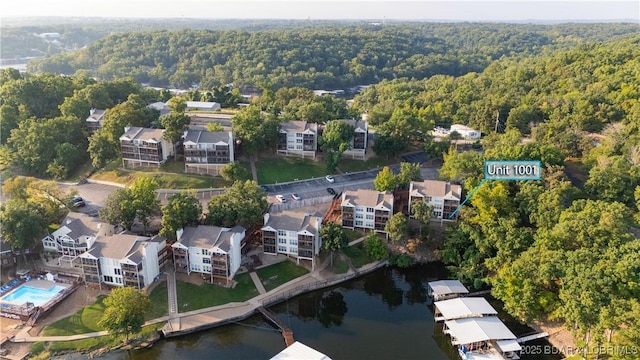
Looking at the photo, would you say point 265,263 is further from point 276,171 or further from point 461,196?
point 461,196

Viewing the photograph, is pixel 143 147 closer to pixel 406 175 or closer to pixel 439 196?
pixel 406 175

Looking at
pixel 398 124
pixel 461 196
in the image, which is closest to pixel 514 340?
pixel 461 196

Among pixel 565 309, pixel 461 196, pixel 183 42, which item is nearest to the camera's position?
pixel 565 309

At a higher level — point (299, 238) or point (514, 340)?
point (299, 238)

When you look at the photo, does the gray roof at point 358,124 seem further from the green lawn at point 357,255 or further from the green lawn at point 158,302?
the green lawn at point 158,302

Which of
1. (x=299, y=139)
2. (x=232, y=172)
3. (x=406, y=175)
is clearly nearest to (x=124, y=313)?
(x=232, y=172)

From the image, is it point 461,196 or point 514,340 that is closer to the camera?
point 514,340

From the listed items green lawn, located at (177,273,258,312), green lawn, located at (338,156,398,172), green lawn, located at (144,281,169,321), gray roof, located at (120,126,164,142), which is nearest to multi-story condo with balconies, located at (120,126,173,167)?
gray roof, located at (120,126,164,142)
